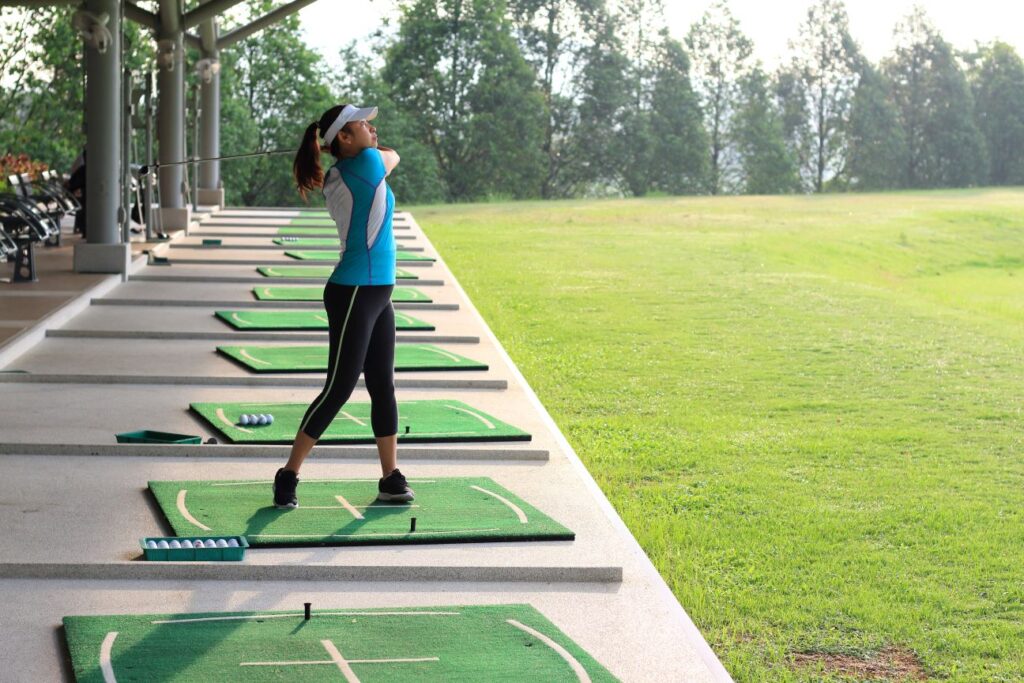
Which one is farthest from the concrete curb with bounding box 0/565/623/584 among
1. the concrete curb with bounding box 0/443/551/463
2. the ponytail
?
the concrete curb with bounding box 0/443/551/463

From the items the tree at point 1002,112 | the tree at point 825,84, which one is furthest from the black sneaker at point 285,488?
the tree at point 1002,112

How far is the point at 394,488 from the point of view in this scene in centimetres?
517

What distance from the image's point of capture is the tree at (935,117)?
4184cm

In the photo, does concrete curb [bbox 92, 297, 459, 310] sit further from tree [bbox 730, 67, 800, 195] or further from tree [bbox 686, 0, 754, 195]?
tree [bbox 686, 0, 754, 195]

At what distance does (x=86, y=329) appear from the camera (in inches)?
367

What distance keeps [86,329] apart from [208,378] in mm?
1957

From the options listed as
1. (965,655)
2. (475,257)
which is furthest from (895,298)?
(965,655)

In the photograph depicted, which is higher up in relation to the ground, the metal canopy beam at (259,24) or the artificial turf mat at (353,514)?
the metal canopy beam at (259,24)

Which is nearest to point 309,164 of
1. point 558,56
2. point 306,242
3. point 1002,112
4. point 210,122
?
point 306,242

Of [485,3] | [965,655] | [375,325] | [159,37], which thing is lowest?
[965,655]

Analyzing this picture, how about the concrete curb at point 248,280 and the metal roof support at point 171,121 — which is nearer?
the concrete curb at point 248,280

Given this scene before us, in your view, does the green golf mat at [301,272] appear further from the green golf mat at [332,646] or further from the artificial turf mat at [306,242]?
the green golf mat at [332,646]

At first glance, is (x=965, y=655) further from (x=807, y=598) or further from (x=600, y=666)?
(x=600, y=666)

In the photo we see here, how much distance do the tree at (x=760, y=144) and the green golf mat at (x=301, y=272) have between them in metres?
29.3
